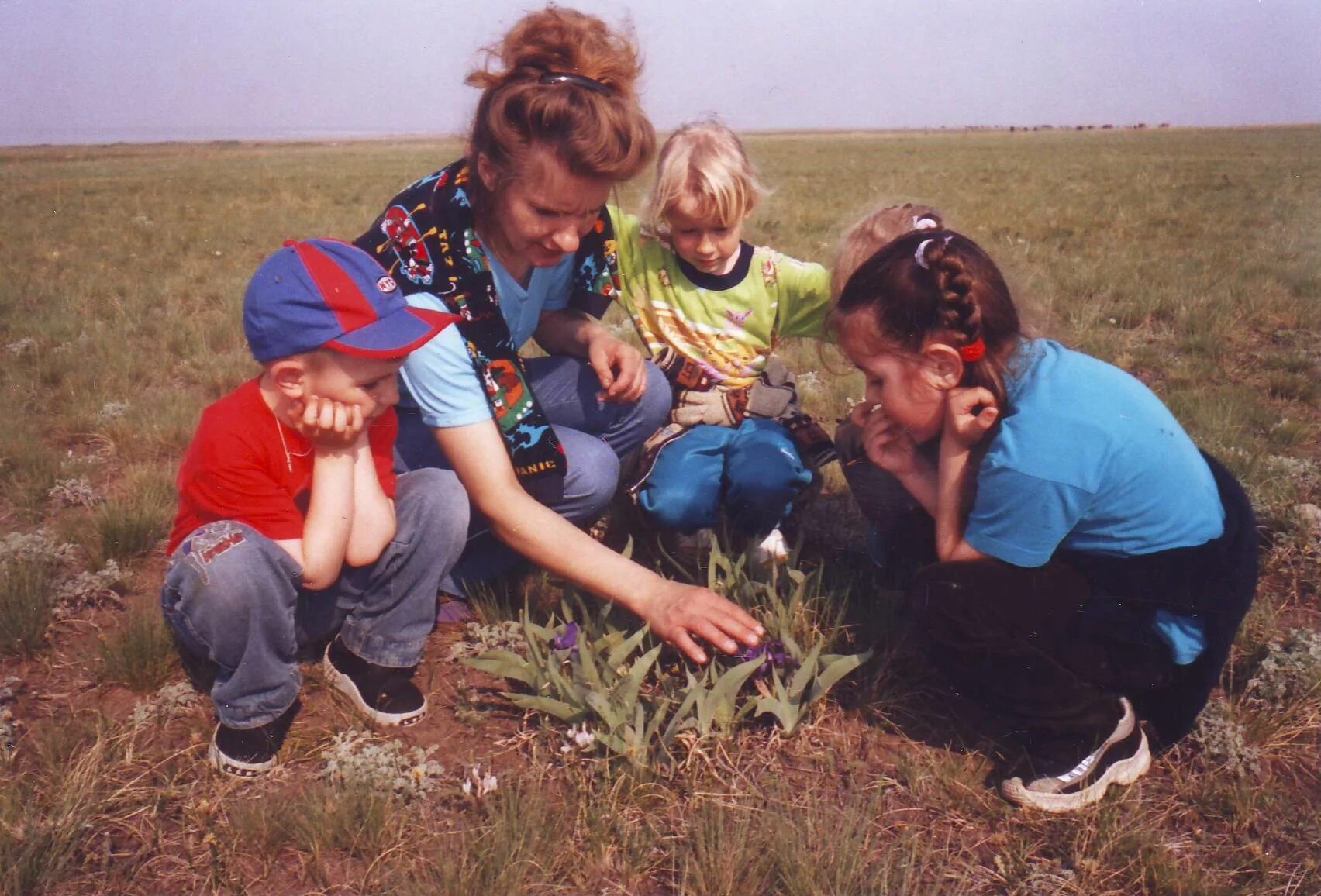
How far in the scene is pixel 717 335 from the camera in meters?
3.29

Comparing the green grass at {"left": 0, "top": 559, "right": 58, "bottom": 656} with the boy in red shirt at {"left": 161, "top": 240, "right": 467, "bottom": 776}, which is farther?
the green grass at {"left": 0, "top": 559, "right": 58, "bottom": 656}

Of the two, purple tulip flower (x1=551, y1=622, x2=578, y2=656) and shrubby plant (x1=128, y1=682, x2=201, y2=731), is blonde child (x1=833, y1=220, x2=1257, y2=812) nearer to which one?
purple tulip flower (x1=551, y1=622, x2=578, y2=656)

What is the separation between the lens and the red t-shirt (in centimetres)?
217

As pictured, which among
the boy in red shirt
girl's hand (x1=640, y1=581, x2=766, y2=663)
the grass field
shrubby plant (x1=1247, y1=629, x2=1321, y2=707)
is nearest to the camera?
the grass field

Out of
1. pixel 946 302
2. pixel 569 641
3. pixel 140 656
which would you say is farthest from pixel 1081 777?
pixel 140 656

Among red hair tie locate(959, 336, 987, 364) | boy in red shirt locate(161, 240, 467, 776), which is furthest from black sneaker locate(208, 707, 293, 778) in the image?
red hair tie locate(959, 336, 987, 364)

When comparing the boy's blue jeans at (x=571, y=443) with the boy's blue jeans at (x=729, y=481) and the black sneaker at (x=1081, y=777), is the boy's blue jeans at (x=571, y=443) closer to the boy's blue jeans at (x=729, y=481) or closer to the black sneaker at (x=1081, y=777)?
the boy's blue jeans at (x=729, y=481)

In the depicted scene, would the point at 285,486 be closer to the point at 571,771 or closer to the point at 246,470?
the point at 246,470

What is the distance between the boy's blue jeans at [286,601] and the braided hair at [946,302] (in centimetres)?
127

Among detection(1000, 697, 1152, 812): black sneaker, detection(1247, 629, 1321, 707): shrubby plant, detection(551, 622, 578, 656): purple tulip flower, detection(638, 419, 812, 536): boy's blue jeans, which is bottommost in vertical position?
detection(1000, 697, 1152, 812): black sneaker

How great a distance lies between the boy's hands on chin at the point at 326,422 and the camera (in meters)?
2.12

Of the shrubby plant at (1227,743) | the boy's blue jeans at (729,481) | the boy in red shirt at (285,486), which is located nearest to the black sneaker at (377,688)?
the boy in red shirt at (285,486)

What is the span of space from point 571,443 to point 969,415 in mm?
1436

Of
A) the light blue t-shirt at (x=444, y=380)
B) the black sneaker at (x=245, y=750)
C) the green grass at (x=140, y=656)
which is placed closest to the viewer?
the black sneaker at (x=245, y=750)
